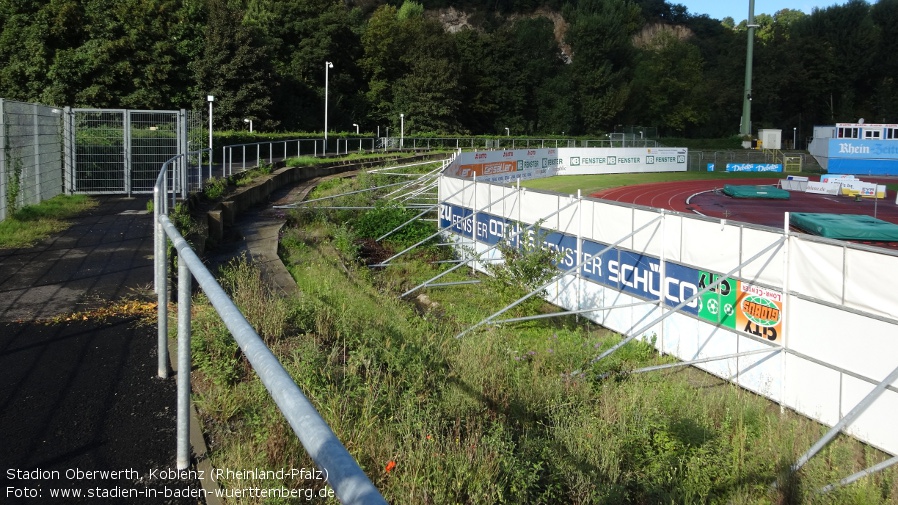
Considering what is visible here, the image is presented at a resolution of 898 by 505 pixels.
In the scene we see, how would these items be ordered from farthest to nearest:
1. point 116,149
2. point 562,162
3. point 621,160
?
point 621,160 → point 562,162 → point 116,149

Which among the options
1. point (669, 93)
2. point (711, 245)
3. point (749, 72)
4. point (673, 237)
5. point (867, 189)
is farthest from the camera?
point (669, 93)

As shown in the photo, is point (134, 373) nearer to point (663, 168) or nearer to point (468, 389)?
point (468, 389)

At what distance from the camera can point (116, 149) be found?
19422 millimetres

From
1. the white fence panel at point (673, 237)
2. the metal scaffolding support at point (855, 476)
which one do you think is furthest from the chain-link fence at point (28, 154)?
the metal scaffolding support at point (855, 476)

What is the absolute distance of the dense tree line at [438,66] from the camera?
49844 mm

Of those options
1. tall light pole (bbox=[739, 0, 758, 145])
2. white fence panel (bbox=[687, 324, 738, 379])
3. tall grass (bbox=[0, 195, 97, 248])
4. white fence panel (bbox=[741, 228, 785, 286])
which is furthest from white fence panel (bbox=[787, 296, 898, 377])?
tall light pole (bbox=[739, 0, 758, 145])

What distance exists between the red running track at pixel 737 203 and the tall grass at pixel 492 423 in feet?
80.7

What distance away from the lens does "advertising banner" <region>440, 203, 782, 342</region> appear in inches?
466

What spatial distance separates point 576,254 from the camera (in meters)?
17.1

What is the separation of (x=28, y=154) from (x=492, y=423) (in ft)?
43.5

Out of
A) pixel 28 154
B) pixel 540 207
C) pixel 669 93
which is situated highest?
pixel 669 93

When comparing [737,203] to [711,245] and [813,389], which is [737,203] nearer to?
[711,245]

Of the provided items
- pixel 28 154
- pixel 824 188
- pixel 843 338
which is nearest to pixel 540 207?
pixel 843 338

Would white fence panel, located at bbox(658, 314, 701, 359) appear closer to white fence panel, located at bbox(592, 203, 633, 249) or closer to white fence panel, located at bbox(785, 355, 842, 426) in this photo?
white fence panel, located at bbox(592, 203, 633, 249)
